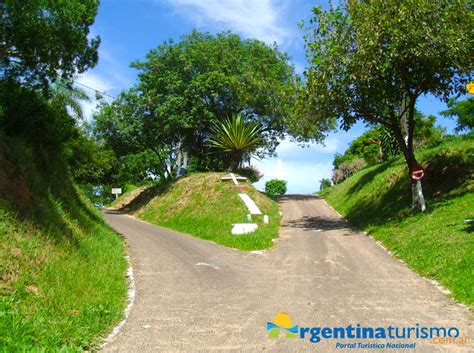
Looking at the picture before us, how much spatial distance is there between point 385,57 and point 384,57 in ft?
0.78

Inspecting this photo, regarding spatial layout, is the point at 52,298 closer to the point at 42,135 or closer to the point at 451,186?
the point at 42,135

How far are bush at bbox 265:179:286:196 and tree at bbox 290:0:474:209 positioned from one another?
32478 millimetres

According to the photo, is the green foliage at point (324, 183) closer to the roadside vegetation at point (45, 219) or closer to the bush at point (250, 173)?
the bush at point (250, 173)

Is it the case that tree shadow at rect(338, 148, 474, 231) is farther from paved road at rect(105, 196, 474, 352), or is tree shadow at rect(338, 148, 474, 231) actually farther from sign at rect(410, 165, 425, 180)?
paved road at rect(105, 196, 474, 352)

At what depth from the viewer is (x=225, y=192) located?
23609mm

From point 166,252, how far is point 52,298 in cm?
673

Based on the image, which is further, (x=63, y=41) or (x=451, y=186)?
(x=451, y=186)

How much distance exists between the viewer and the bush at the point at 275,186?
165 ft

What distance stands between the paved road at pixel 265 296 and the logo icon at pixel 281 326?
0.12 metres

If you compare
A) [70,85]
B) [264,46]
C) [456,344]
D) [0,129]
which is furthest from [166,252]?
[264,46]

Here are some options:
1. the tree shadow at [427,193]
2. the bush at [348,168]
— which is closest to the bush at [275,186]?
the bush at [348,168]

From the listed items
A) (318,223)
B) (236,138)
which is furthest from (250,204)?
(236,138)

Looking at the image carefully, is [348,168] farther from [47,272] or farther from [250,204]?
[47,272]

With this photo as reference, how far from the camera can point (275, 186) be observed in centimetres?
5062
